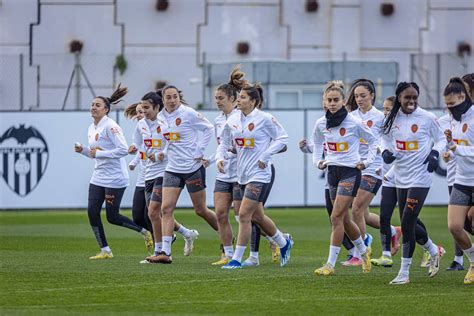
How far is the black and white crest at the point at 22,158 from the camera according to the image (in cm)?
2984

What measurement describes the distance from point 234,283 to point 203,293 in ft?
3.43

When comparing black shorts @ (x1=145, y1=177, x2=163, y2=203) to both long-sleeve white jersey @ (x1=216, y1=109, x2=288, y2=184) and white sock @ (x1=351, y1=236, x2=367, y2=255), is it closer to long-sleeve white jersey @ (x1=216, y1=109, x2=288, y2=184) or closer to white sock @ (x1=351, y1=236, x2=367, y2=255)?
long-sleeve white jersey @ (x1=216, y1=109, x2=288, y2=184)

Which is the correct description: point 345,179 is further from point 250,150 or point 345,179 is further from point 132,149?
point 132,149

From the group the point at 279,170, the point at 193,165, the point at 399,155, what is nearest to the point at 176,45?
the point at 279,170

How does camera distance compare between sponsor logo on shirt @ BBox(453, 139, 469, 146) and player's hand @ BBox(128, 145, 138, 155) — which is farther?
player's hand @ BBox(128, 145, 138, 155)

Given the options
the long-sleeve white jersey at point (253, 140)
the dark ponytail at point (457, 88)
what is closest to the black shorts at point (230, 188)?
the long-sleeve white jersey at point (253, 140)

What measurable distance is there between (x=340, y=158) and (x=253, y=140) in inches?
49.7

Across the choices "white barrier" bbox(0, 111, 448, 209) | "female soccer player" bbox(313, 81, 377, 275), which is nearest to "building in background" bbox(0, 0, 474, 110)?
"white barrier" bbox(0, 111, 448, 209)

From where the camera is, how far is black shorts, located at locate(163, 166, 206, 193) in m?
17.0

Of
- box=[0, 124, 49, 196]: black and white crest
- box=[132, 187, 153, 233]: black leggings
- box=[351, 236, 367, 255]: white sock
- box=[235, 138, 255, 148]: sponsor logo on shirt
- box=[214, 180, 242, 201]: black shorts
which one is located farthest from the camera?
box=[0, 124, 49, 196]: black and white crest

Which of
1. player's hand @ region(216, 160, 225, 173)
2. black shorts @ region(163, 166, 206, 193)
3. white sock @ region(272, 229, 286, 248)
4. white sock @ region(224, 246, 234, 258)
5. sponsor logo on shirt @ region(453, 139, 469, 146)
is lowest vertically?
white sock @ region(224, 246, 234, 258)

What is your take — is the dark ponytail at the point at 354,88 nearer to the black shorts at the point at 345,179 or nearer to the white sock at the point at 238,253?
the black shorts at the point at 345,179

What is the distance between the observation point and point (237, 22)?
39219 millimetres

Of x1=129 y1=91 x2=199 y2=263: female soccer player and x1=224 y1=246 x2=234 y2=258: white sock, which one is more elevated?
x1=129 y1=91 x2=199 y2=263: female soccer player
